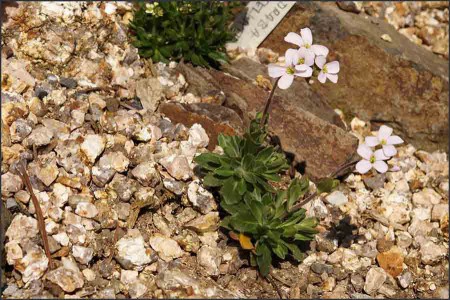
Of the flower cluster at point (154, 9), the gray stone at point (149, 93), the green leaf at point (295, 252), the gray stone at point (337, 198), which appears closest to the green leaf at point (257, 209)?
the green leaf at point (295, 252)

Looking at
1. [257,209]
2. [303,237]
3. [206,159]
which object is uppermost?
[206,159]

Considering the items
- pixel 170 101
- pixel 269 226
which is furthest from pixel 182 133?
pixel 269 226

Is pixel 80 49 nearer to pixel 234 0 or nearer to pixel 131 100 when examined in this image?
pixel 131 100

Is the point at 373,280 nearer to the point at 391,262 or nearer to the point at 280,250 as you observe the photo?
the point at 391,262

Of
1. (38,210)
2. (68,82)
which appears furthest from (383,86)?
(38,210)

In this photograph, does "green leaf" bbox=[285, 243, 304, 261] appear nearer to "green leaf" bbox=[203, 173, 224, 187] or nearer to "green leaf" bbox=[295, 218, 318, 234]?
"green leaf" bbox=[295, 218, 318, 234]

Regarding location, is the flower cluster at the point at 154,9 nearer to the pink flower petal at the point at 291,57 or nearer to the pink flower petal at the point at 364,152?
the pink flower petal at the point at 291,57
